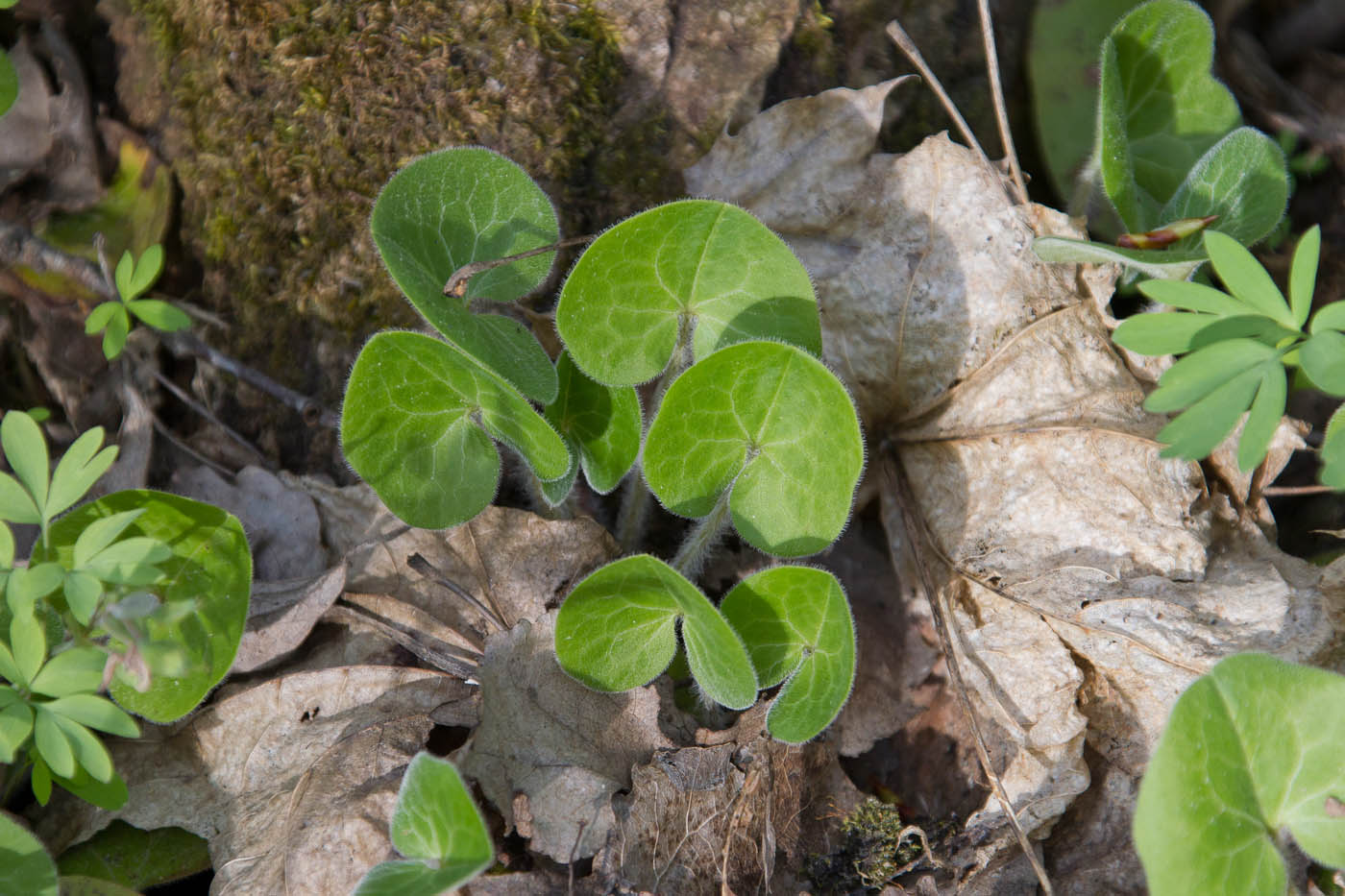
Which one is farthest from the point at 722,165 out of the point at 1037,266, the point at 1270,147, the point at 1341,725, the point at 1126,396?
the point at 1341,725

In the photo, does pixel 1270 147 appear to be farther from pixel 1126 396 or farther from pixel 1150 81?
pixel 1126 396

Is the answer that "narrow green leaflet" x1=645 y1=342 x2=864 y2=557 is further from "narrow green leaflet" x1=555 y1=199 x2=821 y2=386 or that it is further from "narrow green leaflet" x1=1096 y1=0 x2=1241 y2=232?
"narrow green leaflet" x1=1096 y1=0 x2=1241 y2=232

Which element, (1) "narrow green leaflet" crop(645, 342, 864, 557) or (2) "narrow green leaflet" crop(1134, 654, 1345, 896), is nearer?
(2) "narrow green leaflet" crop(1134, 654, 1345, 896)

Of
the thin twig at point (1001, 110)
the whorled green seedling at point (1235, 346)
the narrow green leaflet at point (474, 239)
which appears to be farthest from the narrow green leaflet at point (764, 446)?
the thin twig at point (1001, 110)

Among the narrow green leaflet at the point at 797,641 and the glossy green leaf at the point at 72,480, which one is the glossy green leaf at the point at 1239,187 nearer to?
the narrow green leaflet at the point at 797,641

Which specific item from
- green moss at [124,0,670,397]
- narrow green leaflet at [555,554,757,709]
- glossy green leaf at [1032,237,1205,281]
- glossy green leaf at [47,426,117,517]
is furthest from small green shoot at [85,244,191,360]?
glossy green leaf at [1032,237,1205,281]
